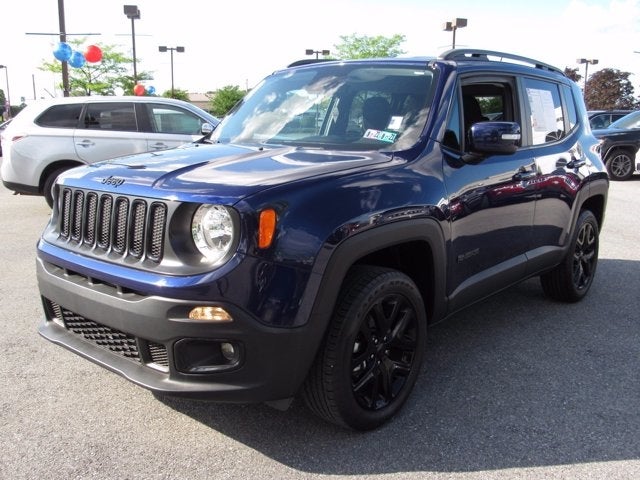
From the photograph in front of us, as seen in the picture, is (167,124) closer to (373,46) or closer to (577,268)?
(577,268)

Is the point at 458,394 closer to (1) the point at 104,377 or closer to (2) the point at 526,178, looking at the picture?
(2) the point at 526,178

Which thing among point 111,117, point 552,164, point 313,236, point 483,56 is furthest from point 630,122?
point 313,236

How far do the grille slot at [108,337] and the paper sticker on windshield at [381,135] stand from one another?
5.27 ft

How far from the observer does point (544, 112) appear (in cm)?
423

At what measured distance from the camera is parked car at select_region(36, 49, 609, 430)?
7.57 ft

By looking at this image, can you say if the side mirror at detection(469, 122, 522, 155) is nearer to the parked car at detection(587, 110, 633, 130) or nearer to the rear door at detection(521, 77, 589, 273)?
the rear door at detection(521, 77, 589, 273)

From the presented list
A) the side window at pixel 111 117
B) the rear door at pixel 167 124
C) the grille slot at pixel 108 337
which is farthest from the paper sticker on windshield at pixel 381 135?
the side window at pixel 111 117

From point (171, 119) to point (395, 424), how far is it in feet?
24.6

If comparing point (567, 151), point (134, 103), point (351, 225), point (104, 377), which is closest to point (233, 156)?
point (351, 225)

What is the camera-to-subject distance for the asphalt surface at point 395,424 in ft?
8.33

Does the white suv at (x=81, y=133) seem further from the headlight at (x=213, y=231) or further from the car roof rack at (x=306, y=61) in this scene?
the headlight at (x=213, y=231)

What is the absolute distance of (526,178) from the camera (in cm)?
376

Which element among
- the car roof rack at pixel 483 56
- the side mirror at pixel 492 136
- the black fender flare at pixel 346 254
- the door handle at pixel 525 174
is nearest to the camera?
the black fender flare at pixel 346 254

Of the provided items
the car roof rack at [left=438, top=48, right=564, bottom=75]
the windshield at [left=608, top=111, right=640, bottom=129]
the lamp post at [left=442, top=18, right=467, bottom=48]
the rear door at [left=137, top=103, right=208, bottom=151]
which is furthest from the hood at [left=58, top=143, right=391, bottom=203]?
the lamp post at [left=442, top=18, right=467, bottom=48]
